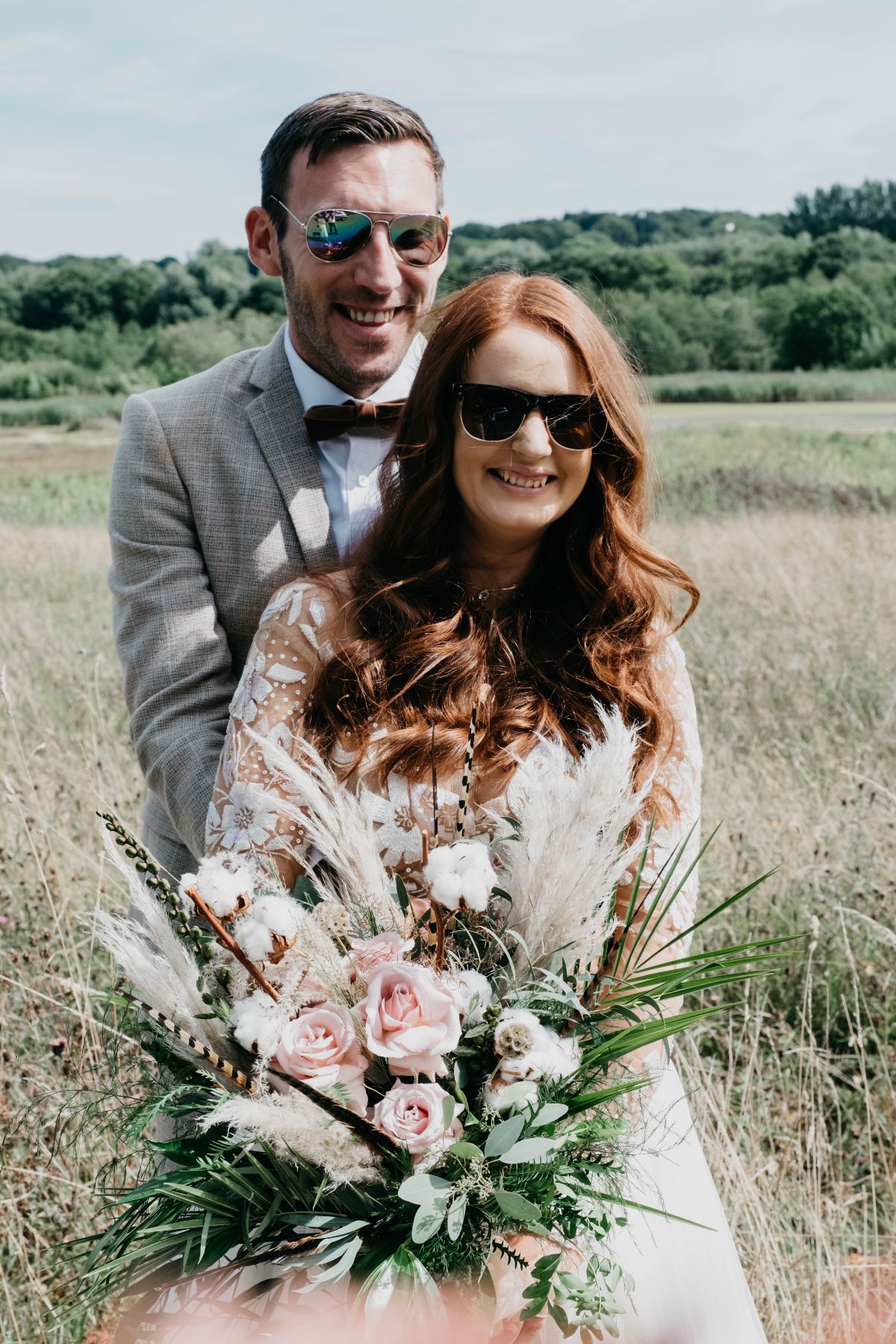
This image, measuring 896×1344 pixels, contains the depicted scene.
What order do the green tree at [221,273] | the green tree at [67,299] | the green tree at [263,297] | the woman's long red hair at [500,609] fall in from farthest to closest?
the green tree at [67,299] < the green tree at [221,273] < the green tree at [263,297] < the woman's long red hair at [500,609]

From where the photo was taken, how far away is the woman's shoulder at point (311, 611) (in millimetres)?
2414

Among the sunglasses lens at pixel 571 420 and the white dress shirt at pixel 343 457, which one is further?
the white dress shirt at pixel 343 457

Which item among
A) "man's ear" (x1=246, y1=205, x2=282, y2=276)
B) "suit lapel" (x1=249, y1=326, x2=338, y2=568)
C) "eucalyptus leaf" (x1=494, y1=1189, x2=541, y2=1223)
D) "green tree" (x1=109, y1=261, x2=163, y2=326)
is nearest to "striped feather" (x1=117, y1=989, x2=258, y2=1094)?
"eucalyptus leaf" (x1=494, y1=1189, x2=541, y2=1223)

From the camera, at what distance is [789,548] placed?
9.02 meters

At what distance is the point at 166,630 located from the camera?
107 inches

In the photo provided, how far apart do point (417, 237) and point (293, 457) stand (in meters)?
0.64

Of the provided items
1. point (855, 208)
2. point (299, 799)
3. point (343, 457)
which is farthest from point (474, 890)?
point (855, 208)

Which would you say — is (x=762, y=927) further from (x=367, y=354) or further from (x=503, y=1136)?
(x=503, y=1136)

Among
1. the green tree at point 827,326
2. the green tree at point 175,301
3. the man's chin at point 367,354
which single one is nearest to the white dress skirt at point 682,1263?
the man's chin at point 367,354

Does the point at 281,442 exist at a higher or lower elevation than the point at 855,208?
lower

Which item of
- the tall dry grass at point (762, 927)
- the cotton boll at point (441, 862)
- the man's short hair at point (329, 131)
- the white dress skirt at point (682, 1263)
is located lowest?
the tall dry grass at point (762, 927)

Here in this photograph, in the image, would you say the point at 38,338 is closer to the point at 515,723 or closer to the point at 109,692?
the point at 109,692

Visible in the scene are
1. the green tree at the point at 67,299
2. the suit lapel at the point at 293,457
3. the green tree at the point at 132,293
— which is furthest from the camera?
the green tree at the point at 132,293

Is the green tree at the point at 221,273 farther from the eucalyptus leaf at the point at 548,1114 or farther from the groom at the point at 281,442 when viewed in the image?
the eucalyptus leaf at the point at 548,1114
